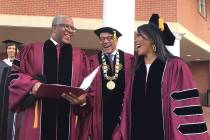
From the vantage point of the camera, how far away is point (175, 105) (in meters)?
4.06

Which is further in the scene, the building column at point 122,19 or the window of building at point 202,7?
the window of building at point 202,7

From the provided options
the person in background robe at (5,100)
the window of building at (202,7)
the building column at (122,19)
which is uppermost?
the window of building at (202,7)

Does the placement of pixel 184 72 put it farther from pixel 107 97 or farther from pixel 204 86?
pixel 204 86

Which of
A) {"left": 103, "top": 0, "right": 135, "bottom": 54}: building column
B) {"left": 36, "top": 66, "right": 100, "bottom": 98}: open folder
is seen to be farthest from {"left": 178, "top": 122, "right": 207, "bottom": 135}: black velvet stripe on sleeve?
{"left": 103, "top": 0, "right": 135, "bottom": 54}: building column

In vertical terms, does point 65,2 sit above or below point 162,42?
above

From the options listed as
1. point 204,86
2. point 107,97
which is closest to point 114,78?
point 107,97

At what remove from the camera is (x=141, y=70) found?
4.30 metres

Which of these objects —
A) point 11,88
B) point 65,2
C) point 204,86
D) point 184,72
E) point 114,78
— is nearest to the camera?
point 184,72

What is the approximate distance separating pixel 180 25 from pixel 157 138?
11.1 metres

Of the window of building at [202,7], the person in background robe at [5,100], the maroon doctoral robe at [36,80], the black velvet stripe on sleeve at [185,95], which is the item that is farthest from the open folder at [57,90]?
the window of building at [202,7]

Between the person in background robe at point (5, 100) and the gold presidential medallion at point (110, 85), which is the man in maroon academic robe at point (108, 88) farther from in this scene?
the person in background robe at point (5, 100)

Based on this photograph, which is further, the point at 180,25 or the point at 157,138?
the point at 180,25

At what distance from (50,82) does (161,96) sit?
1.24m

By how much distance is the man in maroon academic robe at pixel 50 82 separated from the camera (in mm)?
4516
